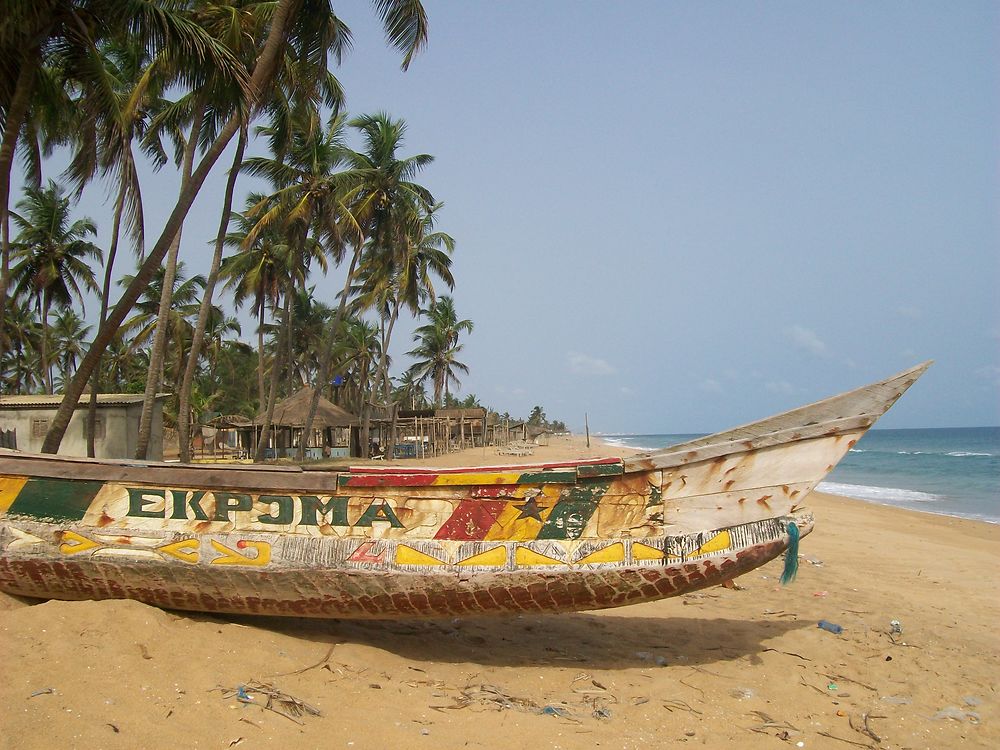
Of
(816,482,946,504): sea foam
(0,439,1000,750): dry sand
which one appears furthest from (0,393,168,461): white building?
(816,482,946,504): sea foam

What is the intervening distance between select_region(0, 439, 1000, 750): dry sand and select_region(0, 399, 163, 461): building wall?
50.9 feet

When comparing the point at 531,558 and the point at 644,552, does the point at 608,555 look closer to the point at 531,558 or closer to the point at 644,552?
the point at 644,552

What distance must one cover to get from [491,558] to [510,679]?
80cm

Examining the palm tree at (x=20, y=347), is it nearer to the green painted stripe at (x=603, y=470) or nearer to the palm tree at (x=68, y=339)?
the palm tree at (x=68, y=339)

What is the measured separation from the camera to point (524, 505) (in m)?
4.39

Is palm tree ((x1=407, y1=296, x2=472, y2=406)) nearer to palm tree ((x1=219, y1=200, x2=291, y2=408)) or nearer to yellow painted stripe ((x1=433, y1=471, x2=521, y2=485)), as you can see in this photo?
palm tree ((x1=219, y1=200, x2=291, y2=408))

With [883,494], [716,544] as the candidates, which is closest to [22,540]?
[716,544]

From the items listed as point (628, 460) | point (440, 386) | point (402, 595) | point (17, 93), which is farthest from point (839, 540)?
point (440, 386)

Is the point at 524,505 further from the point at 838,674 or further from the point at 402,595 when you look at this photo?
the point at 838,674

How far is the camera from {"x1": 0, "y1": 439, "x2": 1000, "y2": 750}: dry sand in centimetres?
328

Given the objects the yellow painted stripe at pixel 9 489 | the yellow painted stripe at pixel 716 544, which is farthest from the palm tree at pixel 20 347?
the yellow painted stripe at pixel 716 544

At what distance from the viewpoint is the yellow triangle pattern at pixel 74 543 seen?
4.46 m

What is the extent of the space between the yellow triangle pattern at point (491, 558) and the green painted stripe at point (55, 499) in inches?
→ 101

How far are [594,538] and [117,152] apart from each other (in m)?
8.05
